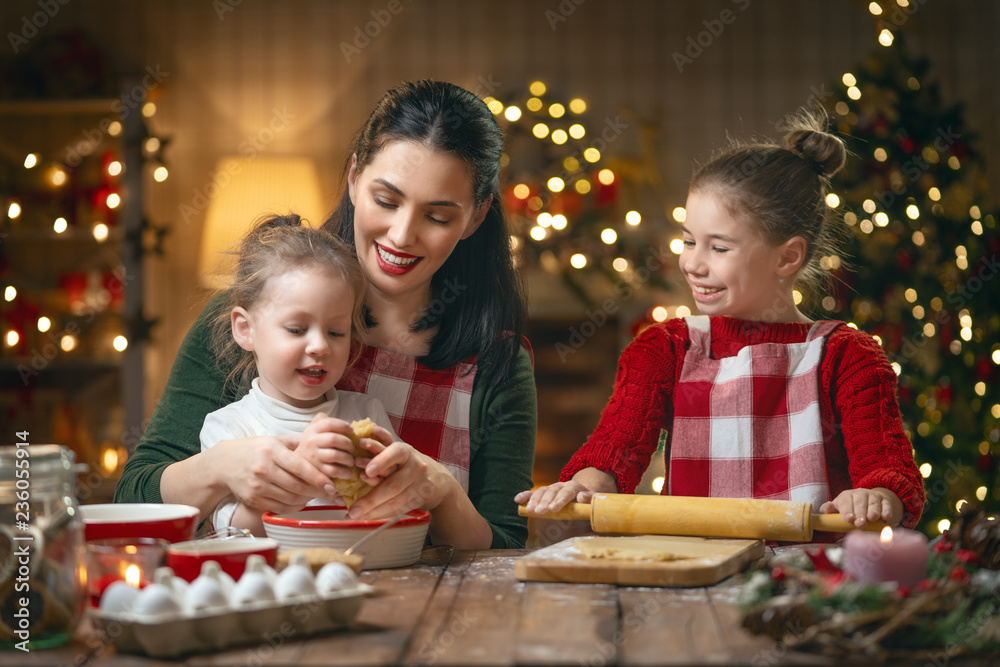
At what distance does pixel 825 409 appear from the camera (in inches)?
59.1

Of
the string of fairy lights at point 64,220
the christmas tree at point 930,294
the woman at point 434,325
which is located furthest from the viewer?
the string of fairy lights at point 64,220

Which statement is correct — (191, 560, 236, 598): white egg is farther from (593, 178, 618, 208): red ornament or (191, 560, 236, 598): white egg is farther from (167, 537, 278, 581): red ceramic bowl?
(593, 178, 618, 208): red ornament

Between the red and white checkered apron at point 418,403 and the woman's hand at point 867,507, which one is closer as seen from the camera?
the woman's hand at point 867,507

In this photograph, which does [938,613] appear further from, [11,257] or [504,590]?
[11,257]

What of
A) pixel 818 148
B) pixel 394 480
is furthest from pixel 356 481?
pixel 818 148

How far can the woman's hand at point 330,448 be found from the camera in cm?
112

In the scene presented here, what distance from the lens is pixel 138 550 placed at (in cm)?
86

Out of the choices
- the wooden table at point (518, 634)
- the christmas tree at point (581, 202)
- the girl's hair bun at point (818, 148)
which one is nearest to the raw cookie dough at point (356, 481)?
the wooden table at point (518, 634)

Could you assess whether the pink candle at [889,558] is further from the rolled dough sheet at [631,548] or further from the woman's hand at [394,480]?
the woman's hand at [394,480]

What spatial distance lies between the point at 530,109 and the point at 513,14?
1.66ft

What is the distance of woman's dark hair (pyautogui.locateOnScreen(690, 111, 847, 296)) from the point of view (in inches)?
→ 60.1

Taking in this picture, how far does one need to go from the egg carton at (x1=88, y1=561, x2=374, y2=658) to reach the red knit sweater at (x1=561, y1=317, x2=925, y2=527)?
2.27 ft

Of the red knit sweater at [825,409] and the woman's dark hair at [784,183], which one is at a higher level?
the woman's dark hair at [784,183]

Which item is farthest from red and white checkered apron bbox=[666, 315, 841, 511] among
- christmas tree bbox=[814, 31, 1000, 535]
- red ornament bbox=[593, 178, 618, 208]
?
red ornament bbox=[593, 178, 618, 208]
